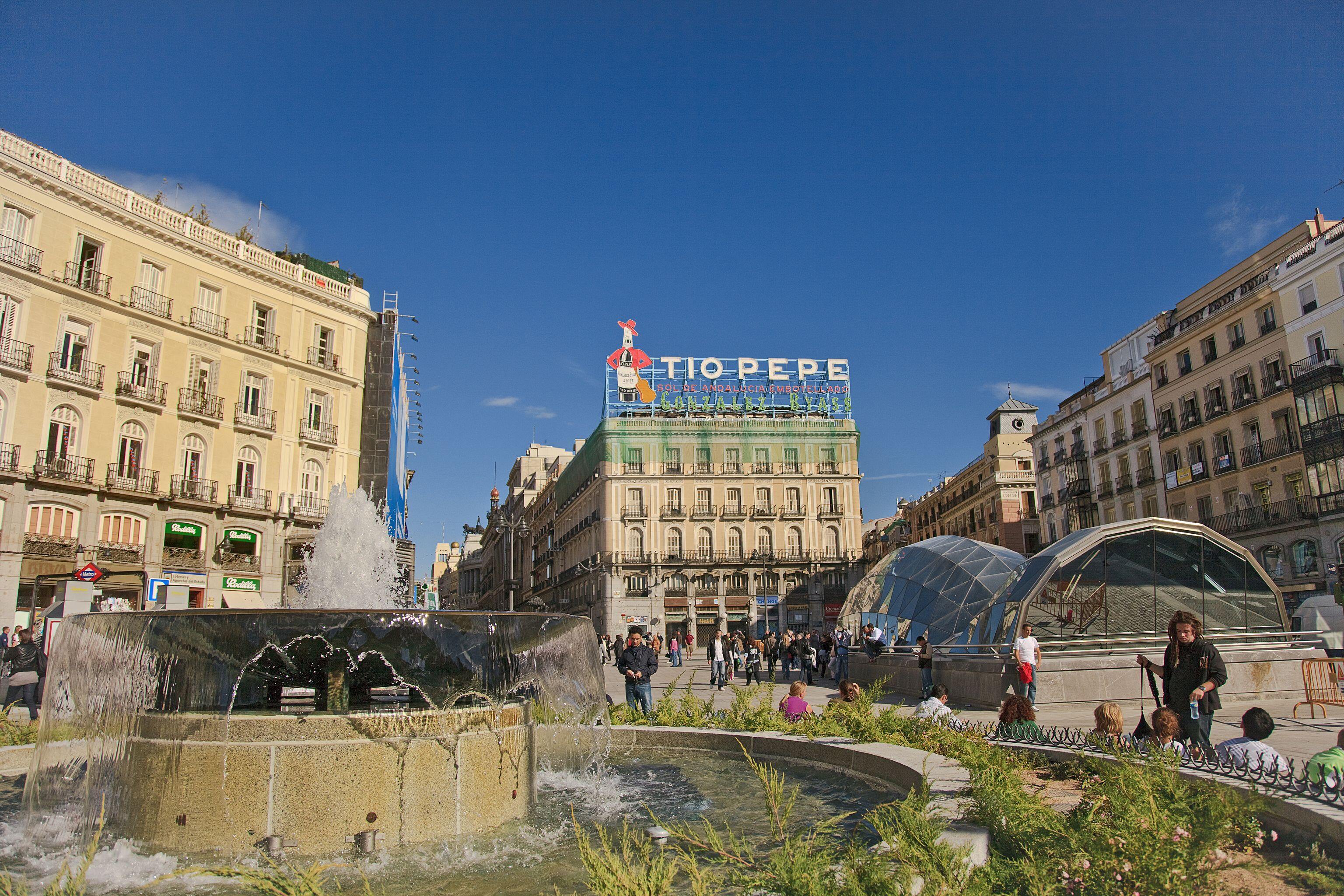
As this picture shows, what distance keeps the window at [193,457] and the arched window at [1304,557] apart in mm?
43053

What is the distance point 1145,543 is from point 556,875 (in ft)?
55.9

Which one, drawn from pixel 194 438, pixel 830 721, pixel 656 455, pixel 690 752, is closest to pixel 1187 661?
pixel 830 721

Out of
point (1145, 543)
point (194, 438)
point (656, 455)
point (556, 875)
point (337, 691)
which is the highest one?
point (656, 455)

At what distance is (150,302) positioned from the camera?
30.3 m

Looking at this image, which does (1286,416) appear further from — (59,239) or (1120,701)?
(59,239)

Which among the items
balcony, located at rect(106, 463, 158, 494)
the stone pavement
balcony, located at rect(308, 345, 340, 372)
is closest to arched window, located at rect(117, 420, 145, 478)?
balcony, located at rect(106, 463, 158, 494)

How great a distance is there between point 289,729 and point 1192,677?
697 cm

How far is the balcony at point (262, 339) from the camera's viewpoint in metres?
33.1

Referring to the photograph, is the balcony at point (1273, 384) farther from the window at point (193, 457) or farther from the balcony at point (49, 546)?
the balcony at point (49, 546)

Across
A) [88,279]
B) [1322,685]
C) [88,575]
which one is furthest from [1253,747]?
[88,279]

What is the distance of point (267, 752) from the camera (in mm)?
5832

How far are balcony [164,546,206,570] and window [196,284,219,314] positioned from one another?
351 inches

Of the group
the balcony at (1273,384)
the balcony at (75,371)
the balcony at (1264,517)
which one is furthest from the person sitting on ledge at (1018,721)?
the balcony at (1273,384)

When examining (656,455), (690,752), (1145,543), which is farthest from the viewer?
(656,455)
